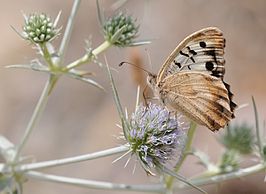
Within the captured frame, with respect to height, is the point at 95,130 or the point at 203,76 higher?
the point at 95,130

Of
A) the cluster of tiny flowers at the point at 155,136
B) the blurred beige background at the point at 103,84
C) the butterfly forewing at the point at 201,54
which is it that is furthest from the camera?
the blurred beige background at the point at 103,84

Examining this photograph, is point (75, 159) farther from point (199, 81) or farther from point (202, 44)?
point (202, 44)

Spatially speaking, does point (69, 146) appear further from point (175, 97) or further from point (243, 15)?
point (175, 97)

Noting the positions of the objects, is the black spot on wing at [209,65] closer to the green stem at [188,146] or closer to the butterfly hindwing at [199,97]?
the butterfly hindwing at [199,97]

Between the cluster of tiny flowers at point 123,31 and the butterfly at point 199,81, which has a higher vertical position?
the cluster of tiny flowers at point 123,31

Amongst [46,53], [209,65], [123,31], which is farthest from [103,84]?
[209,65]

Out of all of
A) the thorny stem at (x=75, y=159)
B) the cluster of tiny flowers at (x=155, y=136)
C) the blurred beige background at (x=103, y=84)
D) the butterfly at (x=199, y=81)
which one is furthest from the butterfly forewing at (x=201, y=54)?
the blurred beige background at (x=103, y=84)

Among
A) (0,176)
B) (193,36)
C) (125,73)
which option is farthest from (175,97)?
(125,73)
